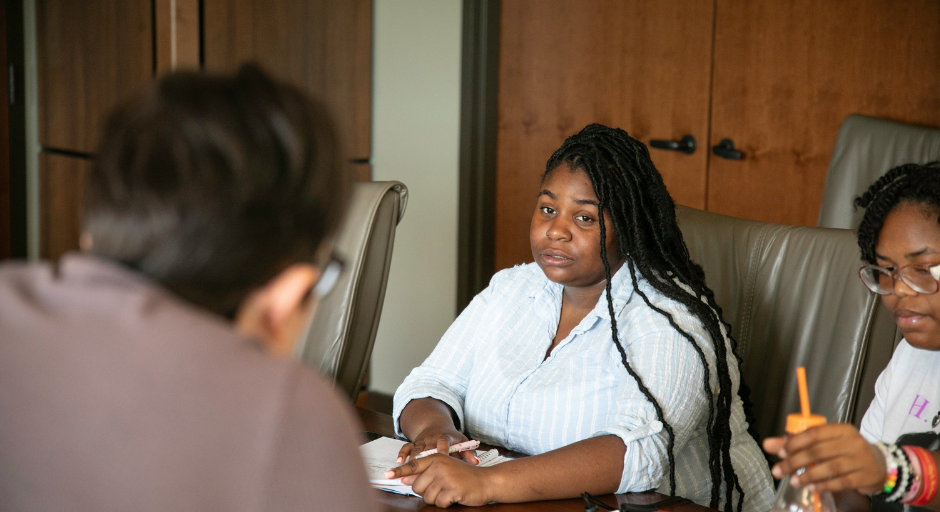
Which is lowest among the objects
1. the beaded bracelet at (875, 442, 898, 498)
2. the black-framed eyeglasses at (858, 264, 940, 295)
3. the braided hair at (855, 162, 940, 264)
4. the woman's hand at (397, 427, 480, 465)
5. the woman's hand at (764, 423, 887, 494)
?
the woman's hand at (397, 427, 480, 465)

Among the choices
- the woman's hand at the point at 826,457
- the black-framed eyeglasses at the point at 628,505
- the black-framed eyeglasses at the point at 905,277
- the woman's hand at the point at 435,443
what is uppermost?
the black-framed eyeglasses at the point at 905,277

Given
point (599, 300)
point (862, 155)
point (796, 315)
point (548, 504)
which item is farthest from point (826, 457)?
point (862, 155)

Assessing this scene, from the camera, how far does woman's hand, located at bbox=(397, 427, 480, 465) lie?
136cm

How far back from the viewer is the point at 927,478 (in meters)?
1.00

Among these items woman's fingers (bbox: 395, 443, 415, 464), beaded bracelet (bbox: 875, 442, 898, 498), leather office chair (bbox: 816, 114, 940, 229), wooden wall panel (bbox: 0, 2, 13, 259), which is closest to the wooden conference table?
woman's fingers (bbox: 395, 443, 415, 464)

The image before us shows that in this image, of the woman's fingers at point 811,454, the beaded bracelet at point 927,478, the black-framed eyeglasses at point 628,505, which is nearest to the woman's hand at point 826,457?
the woman's fingers at point 811,454

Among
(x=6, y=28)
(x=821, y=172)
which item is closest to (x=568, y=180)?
(x=821, y=172)

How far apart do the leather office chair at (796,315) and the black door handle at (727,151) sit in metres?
1.15

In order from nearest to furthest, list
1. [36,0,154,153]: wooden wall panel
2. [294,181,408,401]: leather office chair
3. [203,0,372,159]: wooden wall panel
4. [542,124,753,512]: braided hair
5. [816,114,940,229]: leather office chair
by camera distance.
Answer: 1. [542,124,753,512]: braided hair
2. [294,181,408,401]: leather office chair
3. [816,114,940,229]: leather office chair
4. [36,0,154,153]: wooden wall panel
5. [203,0,372,159]: wooden wall panel

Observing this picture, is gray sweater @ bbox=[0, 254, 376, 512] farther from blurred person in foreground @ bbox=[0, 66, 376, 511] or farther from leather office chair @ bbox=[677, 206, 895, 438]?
leather office chair @ bbox=[677, 206, 895, 438]

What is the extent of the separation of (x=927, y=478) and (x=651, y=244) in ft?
2.52

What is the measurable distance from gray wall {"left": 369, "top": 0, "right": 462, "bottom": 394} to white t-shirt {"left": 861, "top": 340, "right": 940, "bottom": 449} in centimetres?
225

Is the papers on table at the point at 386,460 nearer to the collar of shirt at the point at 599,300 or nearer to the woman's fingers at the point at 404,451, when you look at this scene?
the woman's fingers at the point at 404,451

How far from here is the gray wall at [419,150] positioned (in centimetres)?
343
